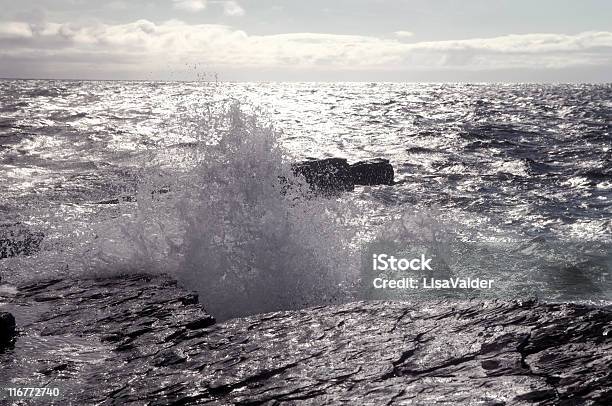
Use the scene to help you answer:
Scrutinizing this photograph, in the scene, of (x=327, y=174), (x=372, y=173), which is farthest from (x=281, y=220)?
(x=372, y=173)

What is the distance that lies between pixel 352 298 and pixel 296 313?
1.69 metres

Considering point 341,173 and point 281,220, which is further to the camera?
point 341,173

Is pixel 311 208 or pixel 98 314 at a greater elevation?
pixel 311 208

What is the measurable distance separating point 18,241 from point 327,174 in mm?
7873

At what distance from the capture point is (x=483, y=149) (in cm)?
2259

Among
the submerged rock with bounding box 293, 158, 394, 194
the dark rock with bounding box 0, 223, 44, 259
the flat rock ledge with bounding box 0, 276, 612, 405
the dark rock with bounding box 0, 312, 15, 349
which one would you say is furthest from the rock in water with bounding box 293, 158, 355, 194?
the dark rock with bounding box 0, 312, 15, 349

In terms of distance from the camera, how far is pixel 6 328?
4.47 metres

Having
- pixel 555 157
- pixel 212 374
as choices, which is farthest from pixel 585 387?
pixel 555 157

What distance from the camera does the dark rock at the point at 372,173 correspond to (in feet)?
48.2

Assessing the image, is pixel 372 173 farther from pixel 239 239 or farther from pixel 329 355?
pixel 329 355

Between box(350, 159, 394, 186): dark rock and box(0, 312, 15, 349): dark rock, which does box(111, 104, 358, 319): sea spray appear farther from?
box(350, 159, 394, 186): dark rock

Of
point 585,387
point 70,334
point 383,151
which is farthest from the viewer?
point 383,151

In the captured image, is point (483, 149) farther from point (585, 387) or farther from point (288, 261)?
point (585, 387)

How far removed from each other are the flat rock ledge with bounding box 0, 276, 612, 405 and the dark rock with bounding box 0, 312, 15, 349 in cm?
11
